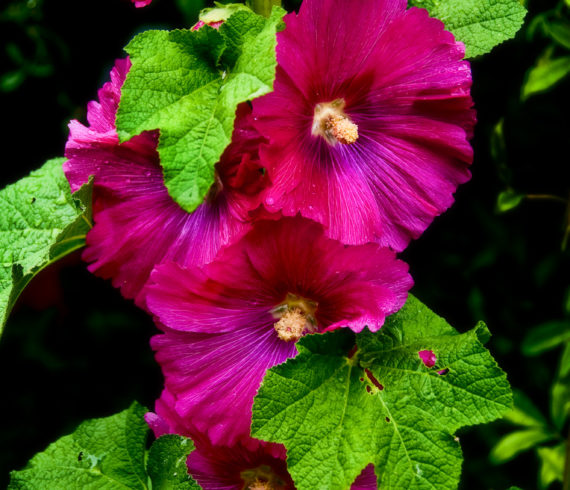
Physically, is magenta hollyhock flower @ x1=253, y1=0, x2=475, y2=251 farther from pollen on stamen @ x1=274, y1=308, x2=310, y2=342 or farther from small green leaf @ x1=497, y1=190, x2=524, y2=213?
small green leaf @ x1=497, y1=190, x2=524, y2=213

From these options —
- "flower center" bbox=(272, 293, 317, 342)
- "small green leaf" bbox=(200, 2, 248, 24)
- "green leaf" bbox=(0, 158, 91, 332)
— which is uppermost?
"small green leaf" bbox=(200, 2, 248, 24)

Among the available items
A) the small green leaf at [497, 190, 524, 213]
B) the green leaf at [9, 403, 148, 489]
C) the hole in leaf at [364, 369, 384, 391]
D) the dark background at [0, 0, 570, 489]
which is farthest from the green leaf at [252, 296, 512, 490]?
the dark background at [0, 0, 570, 489]

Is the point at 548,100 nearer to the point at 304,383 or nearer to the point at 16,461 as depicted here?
the point at 304,383

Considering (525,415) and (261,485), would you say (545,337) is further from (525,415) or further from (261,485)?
(261,485)

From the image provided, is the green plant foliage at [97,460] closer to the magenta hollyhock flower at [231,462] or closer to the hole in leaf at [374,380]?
the magenta hollyhock flower at [231,462]

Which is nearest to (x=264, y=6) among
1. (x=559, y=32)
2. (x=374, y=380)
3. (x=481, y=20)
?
(x=481, y=20)

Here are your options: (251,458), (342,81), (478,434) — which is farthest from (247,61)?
(478,434)
